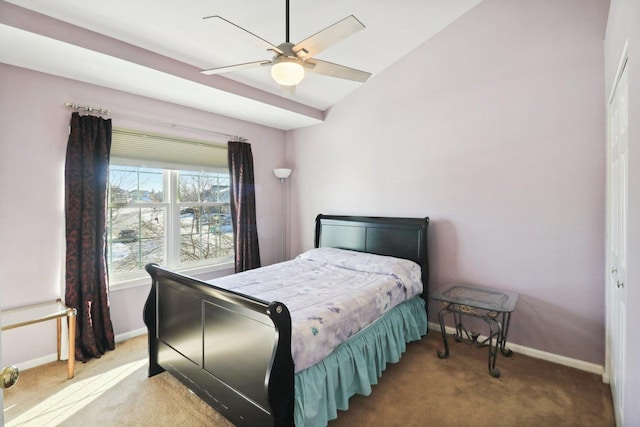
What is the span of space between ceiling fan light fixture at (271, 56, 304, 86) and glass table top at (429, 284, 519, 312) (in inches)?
80.6

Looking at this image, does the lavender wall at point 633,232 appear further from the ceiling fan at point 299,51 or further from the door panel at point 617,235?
the ceiling fan at point 299,51

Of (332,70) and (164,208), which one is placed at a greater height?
(332,70)

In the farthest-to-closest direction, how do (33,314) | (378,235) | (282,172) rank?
(282,172), (378,235), (33,314)

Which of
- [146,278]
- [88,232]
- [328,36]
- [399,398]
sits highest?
[328,36]

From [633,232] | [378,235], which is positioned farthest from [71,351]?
[633,232]

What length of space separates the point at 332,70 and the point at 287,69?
382 mm

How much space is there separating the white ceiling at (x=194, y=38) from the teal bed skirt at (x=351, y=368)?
2.00 metres

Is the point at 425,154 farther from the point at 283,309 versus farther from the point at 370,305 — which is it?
the point at 283,309

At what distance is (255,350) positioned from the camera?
1.74m

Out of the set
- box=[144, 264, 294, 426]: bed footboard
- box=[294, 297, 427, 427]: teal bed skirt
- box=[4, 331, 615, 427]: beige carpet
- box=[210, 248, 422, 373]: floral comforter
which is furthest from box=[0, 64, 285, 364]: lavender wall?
box=[294, 297, 427, 427]: teal bed skirt

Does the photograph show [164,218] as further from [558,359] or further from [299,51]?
[558,359]

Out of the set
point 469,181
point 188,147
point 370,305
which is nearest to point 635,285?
point 370,305

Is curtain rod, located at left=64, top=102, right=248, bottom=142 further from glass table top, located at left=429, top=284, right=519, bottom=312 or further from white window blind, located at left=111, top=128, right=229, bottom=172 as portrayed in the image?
glass table top, located at left=429, top=284, right=519, bottom=312

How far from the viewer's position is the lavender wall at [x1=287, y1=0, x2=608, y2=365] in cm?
250
